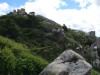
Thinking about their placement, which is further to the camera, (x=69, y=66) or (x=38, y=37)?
(x=38, y=37)

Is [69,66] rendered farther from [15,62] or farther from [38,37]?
[38,37]

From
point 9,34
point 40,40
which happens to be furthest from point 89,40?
point 9,34

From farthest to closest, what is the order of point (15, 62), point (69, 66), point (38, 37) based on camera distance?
point (38, 37)
point (15, 62)
point (69, 66)

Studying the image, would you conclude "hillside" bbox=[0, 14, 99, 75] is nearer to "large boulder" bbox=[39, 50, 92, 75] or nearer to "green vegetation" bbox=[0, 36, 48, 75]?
"green vegetation" bbox=[0, 36, 48, 75]

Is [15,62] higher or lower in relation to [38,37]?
lower

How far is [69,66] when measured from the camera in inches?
967

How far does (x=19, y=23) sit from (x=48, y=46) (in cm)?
1540

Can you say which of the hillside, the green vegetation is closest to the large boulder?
the green vegetation

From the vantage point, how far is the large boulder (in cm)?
2388

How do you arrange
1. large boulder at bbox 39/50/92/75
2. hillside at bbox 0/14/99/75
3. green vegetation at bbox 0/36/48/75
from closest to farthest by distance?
large boulder at bbox 39/50/92/75, green vegetation at bbox 0/36/48/75, hillside at bbox 0/14/99/75

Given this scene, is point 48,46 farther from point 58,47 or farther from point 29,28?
point 29,28

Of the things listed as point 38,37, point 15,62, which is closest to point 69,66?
point 15,62

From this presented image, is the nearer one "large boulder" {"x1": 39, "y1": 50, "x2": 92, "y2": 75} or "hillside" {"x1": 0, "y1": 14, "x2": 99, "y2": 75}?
"large boulder" {"x1": 39, "y1": 50, "x2": 92, "y2": 75}

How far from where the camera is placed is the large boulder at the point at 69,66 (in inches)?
940
